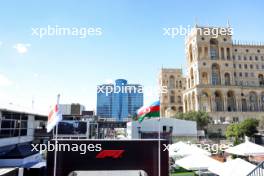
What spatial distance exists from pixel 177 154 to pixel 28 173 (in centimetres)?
1385

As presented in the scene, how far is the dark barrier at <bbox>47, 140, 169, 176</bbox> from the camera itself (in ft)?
44.2

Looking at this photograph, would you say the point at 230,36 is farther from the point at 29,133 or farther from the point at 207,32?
the point at 29,133

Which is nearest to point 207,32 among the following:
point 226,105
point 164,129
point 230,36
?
point 230,36

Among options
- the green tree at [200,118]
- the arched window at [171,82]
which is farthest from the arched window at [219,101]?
the arched window at [171,82]

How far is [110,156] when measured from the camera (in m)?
13.7

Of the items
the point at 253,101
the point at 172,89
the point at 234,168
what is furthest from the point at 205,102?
the point at 234,168

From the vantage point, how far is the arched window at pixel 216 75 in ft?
251

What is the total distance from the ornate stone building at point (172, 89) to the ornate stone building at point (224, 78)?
23538mm

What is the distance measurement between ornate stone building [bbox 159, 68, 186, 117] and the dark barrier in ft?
301

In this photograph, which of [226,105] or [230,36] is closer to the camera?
[226,105]

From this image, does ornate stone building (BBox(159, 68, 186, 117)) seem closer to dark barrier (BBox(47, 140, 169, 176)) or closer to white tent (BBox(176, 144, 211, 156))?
white tent (BBox(176, 144, 211, 156))

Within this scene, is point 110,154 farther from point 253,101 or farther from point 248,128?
point 253,101

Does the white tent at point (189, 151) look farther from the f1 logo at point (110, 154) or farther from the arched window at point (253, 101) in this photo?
the arched window at point (253, 101)

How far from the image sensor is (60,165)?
1345 centimetres
